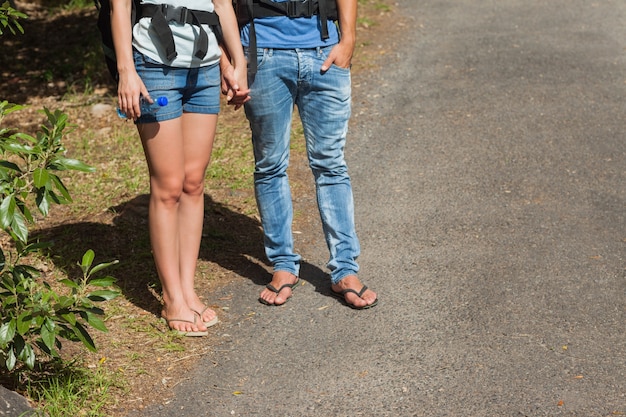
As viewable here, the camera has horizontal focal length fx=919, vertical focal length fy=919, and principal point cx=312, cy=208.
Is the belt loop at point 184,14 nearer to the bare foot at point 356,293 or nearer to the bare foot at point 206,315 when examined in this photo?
the bare foot at point 206,315

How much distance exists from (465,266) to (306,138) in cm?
127

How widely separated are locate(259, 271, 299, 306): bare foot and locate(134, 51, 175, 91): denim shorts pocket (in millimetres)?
1333

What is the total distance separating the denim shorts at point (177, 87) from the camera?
4117 millimetres

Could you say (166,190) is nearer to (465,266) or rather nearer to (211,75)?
(211,75)

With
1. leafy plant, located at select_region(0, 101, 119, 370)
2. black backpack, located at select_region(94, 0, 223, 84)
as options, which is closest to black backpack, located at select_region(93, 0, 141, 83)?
black backpack, located at select_region(94, 0, 223, 84)

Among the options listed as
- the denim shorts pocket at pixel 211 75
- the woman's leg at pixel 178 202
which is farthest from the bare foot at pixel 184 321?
the denim shorts pocket at pixel 211 75

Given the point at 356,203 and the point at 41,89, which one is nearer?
the point at 356,203

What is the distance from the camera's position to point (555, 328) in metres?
4.55

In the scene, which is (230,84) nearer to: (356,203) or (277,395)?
(277,395)

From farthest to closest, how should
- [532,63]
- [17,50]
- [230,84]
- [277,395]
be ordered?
1. [17,50]
2. [532,63]
3. [230,84]
4. [277,395]

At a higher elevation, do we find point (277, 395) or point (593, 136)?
point (277, 395)

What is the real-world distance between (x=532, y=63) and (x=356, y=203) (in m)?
3.50

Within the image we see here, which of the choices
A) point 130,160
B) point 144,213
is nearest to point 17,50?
point 130,160

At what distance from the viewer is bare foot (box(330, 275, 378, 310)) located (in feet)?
15.8
